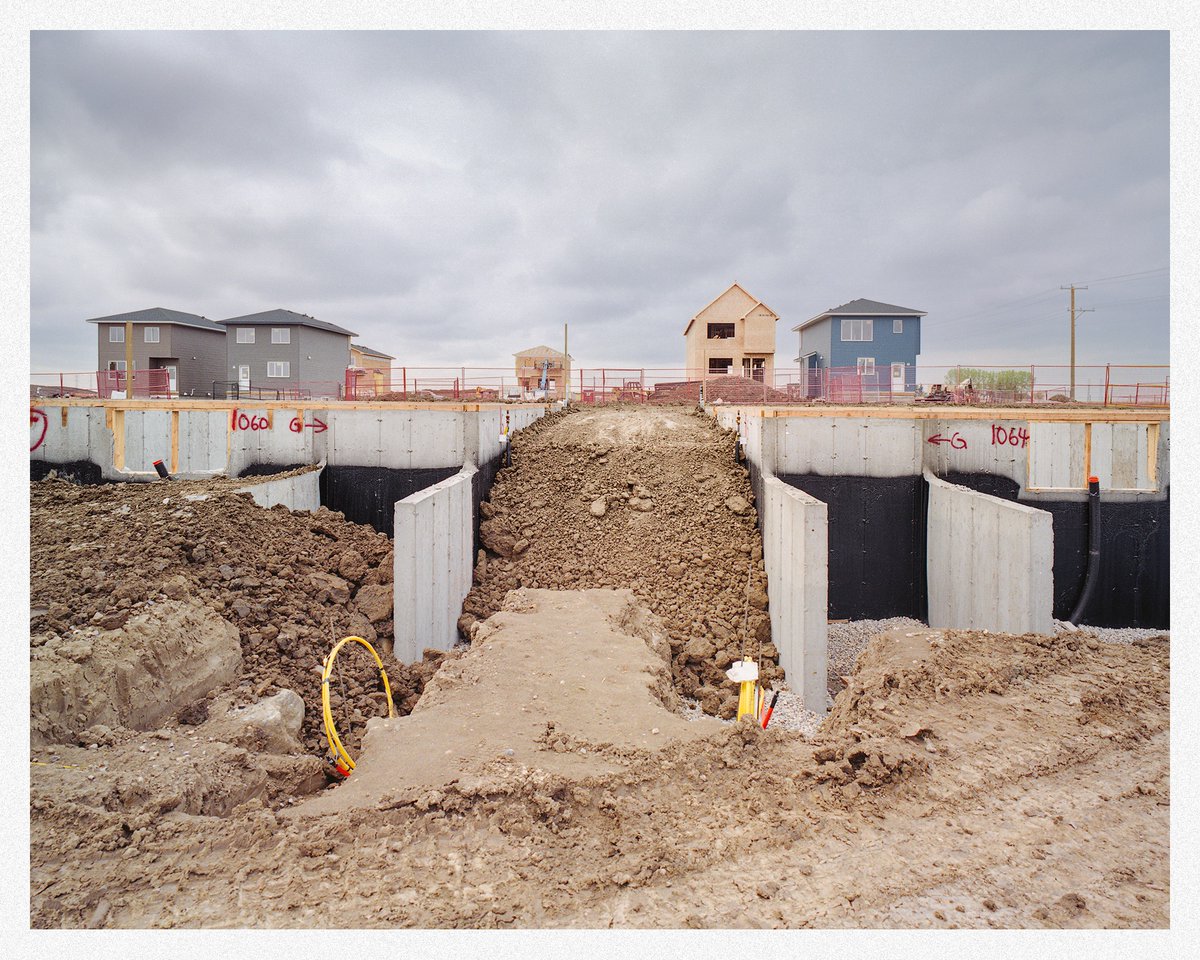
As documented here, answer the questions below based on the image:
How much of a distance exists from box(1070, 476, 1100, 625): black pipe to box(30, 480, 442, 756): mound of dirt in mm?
10914

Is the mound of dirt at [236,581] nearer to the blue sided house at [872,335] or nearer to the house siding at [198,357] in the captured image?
the house siding at [198,357]

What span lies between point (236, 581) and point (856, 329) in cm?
2878

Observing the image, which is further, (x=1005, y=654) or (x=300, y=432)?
(x=300, y=432)

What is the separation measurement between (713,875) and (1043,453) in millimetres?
11356

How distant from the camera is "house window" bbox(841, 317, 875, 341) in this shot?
96.8ft

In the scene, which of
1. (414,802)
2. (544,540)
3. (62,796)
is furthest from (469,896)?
(544,540)

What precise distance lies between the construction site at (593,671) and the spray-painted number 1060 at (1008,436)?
0.23 feet

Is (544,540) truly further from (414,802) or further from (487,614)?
(414,802)

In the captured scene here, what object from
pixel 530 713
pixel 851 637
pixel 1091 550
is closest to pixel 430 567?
pixel 530 713

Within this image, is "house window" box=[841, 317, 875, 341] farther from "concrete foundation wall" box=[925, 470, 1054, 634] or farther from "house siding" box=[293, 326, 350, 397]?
"house siding" box=[293, 326, 350, 397]

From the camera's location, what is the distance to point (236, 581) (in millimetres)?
6969

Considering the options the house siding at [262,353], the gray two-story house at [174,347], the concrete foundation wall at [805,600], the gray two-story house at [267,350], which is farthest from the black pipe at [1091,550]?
the gray two-story house at [174,347]

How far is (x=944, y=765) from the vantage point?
151 inches

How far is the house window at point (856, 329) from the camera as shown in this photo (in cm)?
2952
